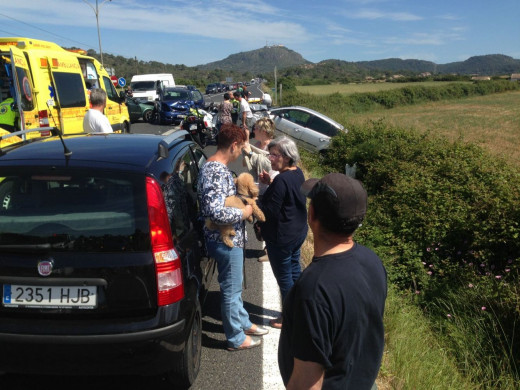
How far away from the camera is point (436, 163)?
9078mm

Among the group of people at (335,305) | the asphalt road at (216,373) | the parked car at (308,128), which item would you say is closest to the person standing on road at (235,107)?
the parked car at (308,128)

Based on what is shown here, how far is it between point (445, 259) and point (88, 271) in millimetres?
5134

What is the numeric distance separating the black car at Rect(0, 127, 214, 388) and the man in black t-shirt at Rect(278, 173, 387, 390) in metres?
1.11

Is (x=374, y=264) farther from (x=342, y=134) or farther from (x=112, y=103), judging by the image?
(x=342, y=134)

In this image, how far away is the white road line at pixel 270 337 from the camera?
10.6ft

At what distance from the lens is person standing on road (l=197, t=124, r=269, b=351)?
126 inches

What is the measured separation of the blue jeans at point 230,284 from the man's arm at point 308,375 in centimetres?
181

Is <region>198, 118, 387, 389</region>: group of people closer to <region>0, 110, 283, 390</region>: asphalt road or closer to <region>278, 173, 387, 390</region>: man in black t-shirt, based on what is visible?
<region>278, 173, 387, 390</region>: man in black t-shirt

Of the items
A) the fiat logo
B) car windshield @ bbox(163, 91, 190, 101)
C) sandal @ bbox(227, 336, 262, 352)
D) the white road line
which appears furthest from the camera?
car windshield @ bbox(163, 91, 190, 101)

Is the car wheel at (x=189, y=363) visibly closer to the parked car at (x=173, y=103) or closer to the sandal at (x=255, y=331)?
the sandal at (x=255, y=331)

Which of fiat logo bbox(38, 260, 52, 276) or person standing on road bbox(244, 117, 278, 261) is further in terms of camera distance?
person standing on road bbox(244, 117, 278, 261)

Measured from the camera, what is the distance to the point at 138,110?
2033 cm

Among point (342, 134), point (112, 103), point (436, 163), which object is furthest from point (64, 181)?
point (342, 134)

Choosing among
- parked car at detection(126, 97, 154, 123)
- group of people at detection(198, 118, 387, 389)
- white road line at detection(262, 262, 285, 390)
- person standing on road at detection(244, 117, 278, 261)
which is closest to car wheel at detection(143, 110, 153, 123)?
parked car at detection(126, 97, 154, 123)
